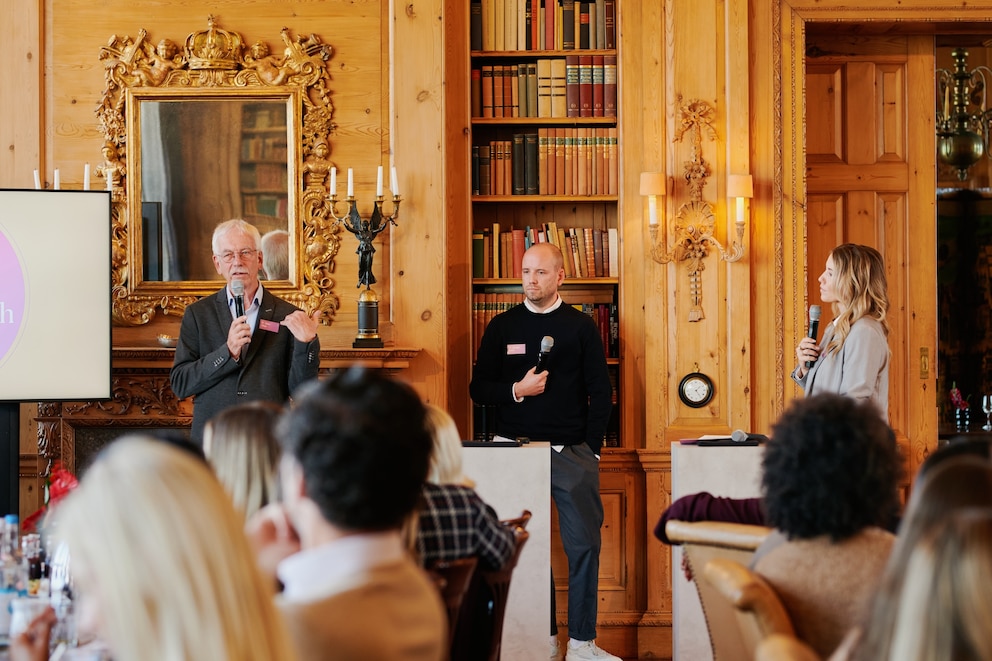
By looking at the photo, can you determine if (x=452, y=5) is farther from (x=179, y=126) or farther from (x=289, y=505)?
(x=289, y=505)

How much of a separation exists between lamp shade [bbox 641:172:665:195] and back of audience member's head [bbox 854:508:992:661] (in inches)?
159

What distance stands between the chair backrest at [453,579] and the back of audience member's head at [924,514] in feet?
3.23

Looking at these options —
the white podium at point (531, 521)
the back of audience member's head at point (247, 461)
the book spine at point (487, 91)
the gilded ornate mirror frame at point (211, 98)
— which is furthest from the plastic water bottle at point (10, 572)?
the book spine at point (487, 91)

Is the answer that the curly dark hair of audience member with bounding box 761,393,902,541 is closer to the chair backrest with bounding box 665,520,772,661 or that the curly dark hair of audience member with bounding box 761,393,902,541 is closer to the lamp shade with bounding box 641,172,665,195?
the chair backrest with bounding box 665,520,772,661

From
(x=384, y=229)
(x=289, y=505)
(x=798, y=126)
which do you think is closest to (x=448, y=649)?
(x=289, y=505)

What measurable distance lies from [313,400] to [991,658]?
2.99 ft

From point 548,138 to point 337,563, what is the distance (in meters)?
4.23

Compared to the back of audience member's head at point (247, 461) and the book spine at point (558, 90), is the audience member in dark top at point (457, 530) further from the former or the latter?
the book spine at point (558, 90)

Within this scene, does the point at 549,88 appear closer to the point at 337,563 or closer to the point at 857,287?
the point at 857,287

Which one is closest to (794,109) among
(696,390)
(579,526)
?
(696,390)

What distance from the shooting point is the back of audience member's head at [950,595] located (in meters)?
1.21

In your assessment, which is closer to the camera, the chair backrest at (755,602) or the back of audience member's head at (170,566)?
the back of audience member's head at (170,566)

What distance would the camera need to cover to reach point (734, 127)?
530 centimetres

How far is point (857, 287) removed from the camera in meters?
4.22
